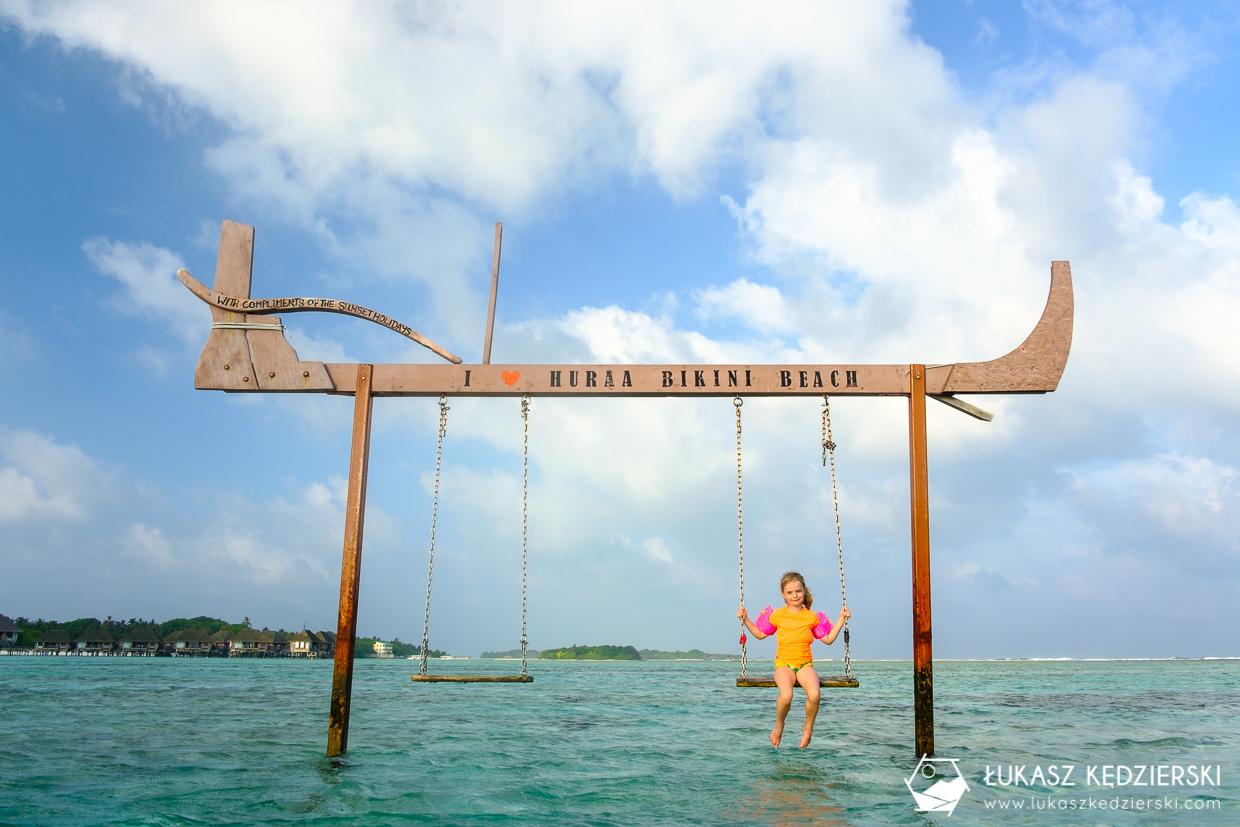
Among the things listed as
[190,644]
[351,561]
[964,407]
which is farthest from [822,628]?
[190,644]

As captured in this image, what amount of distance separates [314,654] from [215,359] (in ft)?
313

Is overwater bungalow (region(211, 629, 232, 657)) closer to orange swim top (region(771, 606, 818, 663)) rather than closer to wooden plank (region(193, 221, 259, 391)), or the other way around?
wooden plank (region(193, 221, 259, 391))

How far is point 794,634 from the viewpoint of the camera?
721 centimetres

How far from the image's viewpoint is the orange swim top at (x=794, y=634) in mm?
7203

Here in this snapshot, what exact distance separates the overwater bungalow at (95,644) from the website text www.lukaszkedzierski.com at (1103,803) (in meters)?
101

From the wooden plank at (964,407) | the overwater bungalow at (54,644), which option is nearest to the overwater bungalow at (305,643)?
the overwater bungalow at (54,644)

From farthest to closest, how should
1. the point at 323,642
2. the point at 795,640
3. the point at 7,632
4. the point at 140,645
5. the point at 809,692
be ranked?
the point at 323,642 < the point at 140,645 < the point at 7,632 < the point at 795,640 < the point at 809,692

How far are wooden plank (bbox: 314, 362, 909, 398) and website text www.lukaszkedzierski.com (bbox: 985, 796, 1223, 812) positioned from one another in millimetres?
3702

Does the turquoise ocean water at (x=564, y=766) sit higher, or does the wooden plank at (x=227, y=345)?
the wooden plank at (x=227, y=345)

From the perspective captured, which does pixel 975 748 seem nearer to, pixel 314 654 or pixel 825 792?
pixel 825 792

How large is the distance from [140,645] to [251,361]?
313 ft

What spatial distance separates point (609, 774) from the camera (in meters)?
8.05

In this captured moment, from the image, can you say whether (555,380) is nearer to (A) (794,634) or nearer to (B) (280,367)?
(B) (280,367)

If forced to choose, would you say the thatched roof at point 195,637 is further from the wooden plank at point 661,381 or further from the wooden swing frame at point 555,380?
the wooden plank at point 661,381
